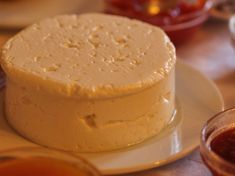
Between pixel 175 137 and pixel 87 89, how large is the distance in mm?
237

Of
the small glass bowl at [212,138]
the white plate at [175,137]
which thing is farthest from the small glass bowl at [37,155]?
the small glass bowl at [212,138]

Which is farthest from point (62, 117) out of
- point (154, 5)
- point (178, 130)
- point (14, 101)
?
point (154, 5)

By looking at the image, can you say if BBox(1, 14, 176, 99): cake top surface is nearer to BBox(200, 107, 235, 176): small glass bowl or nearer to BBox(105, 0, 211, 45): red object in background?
BBox(200, 107, 235, 176): small glass bowl

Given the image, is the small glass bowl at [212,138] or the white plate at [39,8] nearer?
the small glass bowl at [212,138]

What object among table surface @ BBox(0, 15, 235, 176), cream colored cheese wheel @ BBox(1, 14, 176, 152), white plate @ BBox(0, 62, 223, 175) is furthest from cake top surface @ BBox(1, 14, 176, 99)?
table surface @ BBox(0, 15, 235, 176)

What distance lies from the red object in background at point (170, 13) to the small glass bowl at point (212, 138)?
1.77 feet

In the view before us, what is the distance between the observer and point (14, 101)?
48.4 inches

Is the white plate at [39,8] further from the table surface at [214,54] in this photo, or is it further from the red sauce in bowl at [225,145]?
the red sauce in bowl at [225,145]

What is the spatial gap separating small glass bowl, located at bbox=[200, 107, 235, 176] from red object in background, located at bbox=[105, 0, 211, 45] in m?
0.54

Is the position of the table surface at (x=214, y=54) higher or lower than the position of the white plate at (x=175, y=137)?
lower

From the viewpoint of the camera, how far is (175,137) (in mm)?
1246

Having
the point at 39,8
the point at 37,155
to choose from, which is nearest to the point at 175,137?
the point at 37,155

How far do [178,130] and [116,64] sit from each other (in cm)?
20

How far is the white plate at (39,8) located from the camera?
1.75 meters
